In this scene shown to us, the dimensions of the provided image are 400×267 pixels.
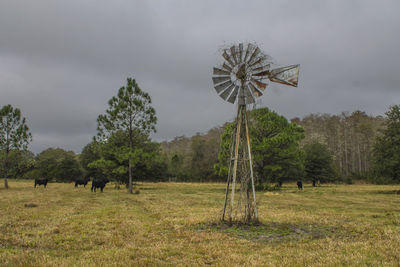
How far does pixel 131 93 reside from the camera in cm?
3162

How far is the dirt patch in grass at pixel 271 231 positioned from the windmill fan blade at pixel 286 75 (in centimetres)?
531

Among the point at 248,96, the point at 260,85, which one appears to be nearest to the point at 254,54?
the point at 260,85

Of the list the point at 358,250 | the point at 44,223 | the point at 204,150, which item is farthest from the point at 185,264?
the point at 204,150

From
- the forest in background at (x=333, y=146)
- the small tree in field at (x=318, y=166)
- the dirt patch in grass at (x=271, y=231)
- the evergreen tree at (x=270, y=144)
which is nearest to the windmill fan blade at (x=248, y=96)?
the dirt patch in grass at (x=271, y=231)

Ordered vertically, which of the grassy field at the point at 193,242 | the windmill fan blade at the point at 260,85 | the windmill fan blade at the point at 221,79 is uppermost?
the windmill fan blade at the point at 221,79

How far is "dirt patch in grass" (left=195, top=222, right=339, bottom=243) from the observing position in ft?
28.9

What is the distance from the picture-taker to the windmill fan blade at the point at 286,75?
10.9m

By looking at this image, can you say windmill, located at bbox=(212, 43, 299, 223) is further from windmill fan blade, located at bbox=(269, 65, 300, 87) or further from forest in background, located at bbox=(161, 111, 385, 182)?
forest in background, located at bbox=(161, 111, 385, 182)

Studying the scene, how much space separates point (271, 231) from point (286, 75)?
5831 mm

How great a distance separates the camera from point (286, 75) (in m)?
11.1

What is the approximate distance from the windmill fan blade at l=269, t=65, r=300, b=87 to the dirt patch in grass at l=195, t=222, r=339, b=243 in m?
5.31

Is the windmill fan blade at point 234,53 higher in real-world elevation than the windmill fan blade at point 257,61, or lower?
higher

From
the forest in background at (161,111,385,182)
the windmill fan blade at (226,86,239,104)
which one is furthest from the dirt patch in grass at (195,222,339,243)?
the forest in background at (161,111,385,182)

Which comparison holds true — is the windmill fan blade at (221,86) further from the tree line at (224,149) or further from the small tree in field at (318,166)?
the small tree in field at (318,166)
